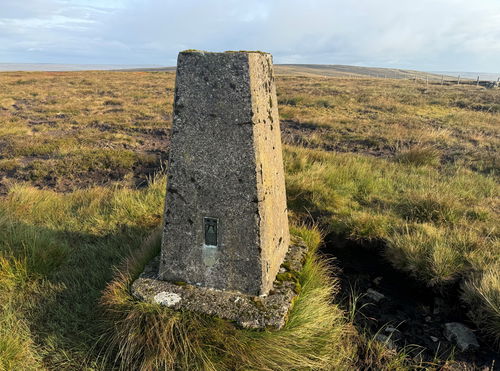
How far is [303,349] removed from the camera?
248cm

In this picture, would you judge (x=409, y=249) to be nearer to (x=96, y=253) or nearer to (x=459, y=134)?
(x=96, y=253)

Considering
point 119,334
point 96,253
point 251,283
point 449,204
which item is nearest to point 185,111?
point 251,283

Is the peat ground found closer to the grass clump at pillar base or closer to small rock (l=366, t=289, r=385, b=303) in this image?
small rock (l=366, t=289, r=385, b=303)

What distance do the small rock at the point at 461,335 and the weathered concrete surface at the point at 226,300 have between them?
136 cm

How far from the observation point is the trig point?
2.51 m

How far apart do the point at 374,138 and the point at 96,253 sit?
9841 mm

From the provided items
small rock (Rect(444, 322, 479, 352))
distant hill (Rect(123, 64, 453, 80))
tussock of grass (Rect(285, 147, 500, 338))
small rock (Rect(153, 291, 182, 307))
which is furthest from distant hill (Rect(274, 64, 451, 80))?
small rock (Rect(153, 291, 182, 307))

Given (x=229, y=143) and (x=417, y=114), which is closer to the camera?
(x=229, y=143)

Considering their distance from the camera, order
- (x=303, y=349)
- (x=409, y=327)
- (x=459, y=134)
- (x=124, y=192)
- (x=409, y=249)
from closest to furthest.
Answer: (x=303, y=349) → (x=409, y=327) → (x=409, y=249) → (x=124, y=192) → (x=459, y=134)

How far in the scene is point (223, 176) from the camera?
265 cm

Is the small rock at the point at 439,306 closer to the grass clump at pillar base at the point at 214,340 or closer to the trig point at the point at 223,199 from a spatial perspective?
the grass clump at pillar base at the point at 214,340

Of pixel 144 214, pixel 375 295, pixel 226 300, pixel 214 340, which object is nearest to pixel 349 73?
pixel 144 214

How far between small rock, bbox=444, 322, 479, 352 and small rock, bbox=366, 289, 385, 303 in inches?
23.3

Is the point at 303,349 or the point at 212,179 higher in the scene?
the point at 212,179
